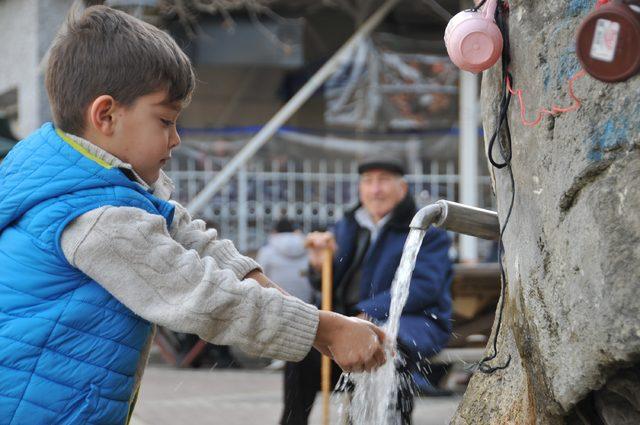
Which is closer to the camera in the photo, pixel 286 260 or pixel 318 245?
pixel 318 245

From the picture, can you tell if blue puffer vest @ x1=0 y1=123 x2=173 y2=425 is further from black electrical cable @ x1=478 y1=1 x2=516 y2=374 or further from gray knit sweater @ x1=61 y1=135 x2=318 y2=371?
black electrical cable @ x1=478 y1=1 x2=516 y2=374

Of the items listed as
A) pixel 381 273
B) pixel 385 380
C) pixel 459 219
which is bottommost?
pixel 385 380

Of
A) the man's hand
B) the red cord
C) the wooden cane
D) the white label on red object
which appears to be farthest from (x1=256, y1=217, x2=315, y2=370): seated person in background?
the white label on red object

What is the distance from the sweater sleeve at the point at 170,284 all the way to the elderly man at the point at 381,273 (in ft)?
6.96

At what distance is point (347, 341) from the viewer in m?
2.37

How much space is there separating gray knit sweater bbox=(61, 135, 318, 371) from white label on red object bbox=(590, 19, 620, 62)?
93 centimetres

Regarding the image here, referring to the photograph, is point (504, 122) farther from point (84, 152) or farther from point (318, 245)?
point (318, 245)

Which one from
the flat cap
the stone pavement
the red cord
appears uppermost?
the flat cap

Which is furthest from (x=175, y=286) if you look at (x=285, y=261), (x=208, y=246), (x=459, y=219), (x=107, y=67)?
(x=285, y=261)

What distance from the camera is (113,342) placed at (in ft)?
7.37

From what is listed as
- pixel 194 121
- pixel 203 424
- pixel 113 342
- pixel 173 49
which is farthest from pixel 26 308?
pixel 194 121

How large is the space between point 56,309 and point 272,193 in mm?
9179

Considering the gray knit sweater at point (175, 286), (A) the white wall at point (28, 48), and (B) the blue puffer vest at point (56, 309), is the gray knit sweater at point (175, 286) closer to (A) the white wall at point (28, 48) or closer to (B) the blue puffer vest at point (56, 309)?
(B) the blue puffer vest at point (56, 309)

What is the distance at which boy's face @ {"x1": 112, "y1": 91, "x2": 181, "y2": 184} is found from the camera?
232cm
